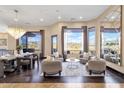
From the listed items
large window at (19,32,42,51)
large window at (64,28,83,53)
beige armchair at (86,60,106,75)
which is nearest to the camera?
beige armchair at (86,60,106,75)

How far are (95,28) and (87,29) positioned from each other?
165cm

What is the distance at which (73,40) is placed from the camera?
1445 centimetres

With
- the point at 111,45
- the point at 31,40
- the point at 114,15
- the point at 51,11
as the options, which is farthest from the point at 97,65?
the point at 31,40

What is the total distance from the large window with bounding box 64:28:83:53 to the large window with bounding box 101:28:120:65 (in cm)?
393

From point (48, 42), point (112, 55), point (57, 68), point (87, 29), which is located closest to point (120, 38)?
point (112, 55)

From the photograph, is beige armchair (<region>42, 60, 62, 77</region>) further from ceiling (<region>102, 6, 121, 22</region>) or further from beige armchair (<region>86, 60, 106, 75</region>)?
ceiling (<region>102, 6, 121, 22</region>)

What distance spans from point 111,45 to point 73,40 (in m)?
6.03

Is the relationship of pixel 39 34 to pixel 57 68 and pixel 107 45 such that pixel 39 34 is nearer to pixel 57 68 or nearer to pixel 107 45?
pixel 107 45

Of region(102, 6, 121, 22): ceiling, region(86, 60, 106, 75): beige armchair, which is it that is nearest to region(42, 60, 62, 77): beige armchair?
region(86, 60, 106, 75): beige armchair

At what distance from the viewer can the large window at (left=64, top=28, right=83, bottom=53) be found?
14.1 meters

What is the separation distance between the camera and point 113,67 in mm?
8203

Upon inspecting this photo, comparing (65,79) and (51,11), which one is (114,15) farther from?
(65,79)

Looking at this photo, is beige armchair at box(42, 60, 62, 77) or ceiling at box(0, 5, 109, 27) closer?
beige armchair at box(42, 60, 62, 77)
